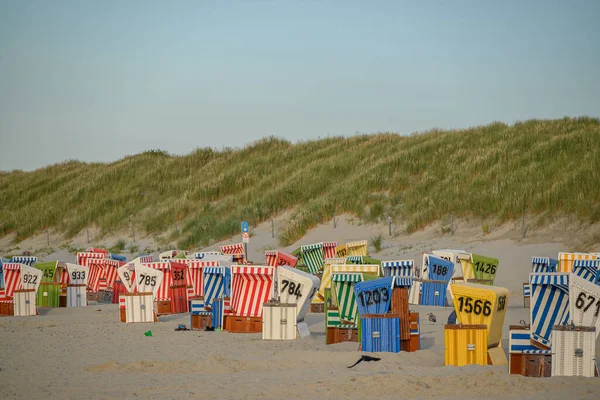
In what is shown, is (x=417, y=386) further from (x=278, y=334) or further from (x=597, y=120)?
(x=597, y=120)

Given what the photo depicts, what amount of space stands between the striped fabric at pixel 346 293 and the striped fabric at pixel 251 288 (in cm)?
198

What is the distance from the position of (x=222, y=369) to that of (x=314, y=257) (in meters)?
18.2

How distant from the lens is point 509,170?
41.0 metres

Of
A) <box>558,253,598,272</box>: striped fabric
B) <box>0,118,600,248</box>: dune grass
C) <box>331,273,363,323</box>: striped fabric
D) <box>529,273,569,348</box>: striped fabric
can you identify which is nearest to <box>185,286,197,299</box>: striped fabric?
<box>331,273,363,323</box>: striped fabric

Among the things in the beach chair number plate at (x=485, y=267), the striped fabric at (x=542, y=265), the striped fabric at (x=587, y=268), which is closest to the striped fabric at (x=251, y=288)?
the striped fabric at (x=587, y=268)

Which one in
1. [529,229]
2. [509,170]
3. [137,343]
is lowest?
[137,343]

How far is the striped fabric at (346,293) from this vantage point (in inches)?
600

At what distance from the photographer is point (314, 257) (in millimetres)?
30297

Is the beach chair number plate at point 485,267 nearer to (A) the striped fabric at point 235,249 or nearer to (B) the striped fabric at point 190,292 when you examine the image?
(B) the striped fabric at point 190,292

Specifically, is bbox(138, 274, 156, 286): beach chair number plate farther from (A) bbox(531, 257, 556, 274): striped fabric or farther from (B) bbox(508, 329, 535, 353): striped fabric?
(B) bbox(508, 329, 535, 353): striped fabric

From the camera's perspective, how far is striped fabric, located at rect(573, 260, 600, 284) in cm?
1925

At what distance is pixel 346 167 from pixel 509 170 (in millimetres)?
12440

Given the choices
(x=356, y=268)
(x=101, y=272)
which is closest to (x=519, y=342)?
(x=356, y=268)

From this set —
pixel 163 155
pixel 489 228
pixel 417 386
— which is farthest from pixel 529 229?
pixel 163 155
